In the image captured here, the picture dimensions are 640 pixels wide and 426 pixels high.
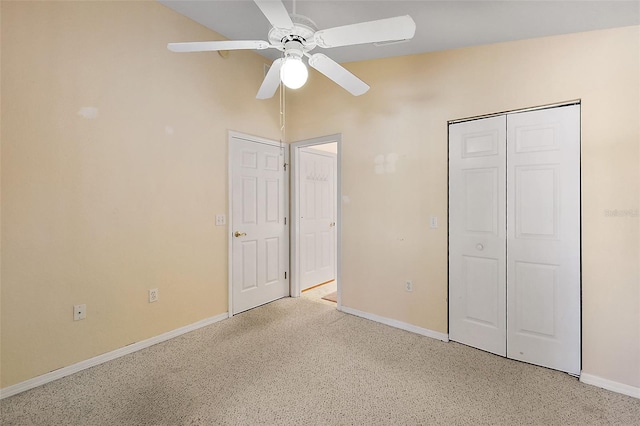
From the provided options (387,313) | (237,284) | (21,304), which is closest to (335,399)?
(387,313)

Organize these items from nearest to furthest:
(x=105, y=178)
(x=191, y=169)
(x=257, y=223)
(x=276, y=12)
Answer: (x=276, y=12)
(x=105, y=178)
(x=191, y=169)
(x=257, y=223)

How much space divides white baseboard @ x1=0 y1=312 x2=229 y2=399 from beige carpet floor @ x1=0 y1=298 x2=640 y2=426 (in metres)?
0.05

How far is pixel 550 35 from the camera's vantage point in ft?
7.05

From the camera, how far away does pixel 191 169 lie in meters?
2.90

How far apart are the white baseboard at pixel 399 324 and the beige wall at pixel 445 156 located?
0.05 meters

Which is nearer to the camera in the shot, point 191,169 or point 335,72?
point 335,72

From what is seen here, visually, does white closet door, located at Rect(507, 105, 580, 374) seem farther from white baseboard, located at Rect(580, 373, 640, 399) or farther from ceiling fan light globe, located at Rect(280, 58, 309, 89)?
ceiling fan light globe, located at Rect(280, 58, 309, 89)

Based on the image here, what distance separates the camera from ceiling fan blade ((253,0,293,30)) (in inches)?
51.0

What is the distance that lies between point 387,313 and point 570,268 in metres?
1.61

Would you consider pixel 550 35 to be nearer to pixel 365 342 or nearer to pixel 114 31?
pixel 365 342

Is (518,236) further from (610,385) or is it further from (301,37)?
(301,37)

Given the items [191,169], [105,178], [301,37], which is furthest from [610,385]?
[105,178]

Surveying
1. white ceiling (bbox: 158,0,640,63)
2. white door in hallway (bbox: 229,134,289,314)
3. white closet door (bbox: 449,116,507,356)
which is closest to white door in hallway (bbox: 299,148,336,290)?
white door in hallway (bbox: 229,134,289,314)

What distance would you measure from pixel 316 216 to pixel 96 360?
2.88m
